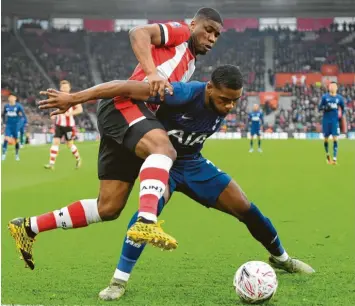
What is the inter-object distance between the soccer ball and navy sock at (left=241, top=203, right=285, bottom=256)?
0.68 meters

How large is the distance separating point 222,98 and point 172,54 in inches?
28.7

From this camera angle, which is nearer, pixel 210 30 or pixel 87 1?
pixel 210 30

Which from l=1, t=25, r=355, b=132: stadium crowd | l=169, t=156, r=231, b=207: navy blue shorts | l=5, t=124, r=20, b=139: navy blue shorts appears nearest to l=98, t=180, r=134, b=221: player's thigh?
l=169, t=156, r=231, b=207: navy blue shorts

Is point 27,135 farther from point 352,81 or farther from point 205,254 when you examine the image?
point 205,254

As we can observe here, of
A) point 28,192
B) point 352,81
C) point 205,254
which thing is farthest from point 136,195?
point 352,81

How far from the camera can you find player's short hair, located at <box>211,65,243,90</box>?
449 cm

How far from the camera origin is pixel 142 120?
4543mm

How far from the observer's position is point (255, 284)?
4496 mm

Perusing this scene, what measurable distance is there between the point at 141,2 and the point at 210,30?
48.7 metres

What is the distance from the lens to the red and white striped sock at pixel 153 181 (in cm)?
412

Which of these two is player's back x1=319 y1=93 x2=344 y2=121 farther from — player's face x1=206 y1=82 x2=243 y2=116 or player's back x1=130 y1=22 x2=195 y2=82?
player's face x1=206 y1=82 x2=243 y2=116

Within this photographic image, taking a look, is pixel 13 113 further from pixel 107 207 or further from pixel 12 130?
pixel 107 207

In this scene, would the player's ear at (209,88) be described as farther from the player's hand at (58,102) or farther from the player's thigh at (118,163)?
the player's hand at (58,102)

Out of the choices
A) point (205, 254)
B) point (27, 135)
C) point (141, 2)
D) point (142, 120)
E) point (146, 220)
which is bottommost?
point (27, 135)
